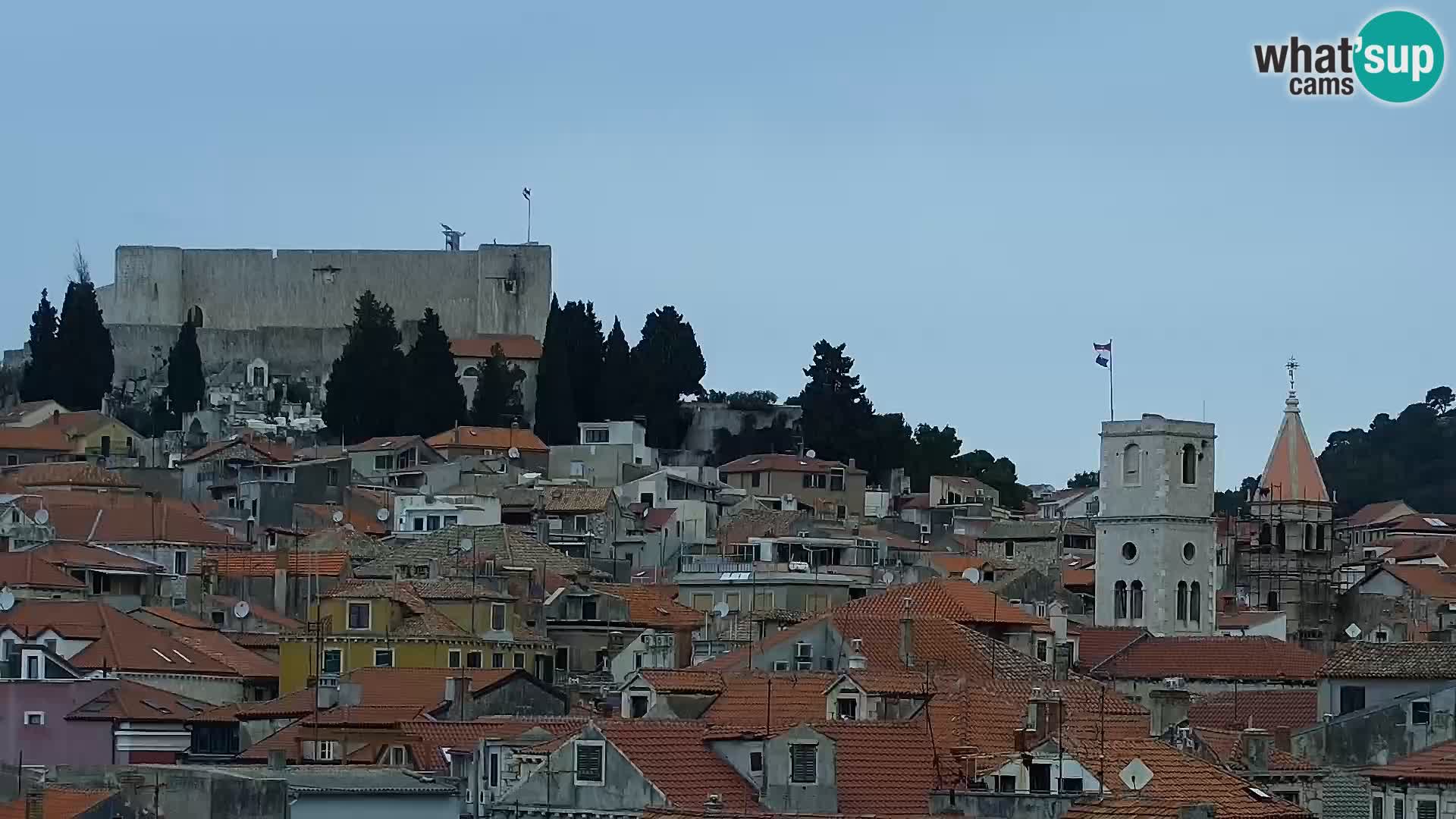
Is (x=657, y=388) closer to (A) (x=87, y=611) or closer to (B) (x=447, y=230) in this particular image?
(B) (x=447, y=230)

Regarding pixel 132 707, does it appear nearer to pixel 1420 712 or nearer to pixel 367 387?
pixel 1420 712

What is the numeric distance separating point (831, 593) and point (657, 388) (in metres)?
44.8

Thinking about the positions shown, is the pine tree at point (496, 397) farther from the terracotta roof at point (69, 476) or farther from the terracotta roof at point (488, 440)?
the terracotta roof at point (69, 476)

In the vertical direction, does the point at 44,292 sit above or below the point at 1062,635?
above

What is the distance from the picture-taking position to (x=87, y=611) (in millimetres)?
64688

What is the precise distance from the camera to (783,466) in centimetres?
11525

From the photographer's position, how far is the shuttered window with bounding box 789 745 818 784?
41500 millimetres

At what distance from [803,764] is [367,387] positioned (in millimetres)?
79744

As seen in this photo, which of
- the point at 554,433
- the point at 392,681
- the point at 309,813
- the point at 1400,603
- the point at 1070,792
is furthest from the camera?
the point at 554,433

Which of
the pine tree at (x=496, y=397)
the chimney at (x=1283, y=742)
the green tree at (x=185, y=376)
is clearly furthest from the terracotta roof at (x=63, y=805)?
the green tree at (x=185, y=376)

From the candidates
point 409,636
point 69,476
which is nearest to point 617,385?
point 69,476

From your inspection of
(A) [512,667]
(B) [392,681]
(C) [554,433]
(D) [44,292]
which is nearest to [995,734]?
(B) [392,681]

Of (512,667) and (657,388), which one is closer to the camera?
(512,667)

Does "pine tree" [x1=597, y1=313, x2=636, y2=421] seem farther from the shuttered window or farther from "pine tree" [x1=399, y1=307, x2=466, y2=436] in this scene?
the shuttered window
